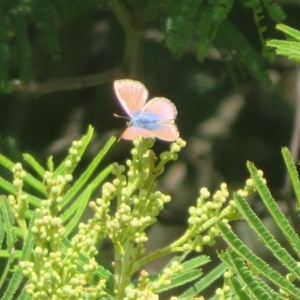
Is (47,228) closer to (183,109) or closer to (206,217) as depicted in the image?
(206,217)

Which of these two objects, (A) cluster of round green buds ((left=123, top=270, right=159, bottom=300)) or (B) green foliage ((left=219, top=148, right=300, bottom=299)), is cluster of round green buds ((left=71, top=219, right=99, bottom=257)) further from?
(B) green foliage ((left=219, top=148, right=300, bottom=299))

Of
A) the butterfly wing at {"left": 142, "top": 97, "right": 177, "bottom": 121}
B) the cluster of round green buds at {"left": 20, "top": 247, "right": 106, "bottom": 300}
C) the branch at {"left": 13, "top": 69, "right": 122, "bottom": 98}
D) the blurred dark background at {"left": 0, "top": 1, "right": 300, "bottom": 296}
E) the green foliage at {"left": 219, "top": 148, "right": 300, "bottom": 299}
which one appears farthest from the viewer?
the blurred dark background at {"left": 0, "top": 1, "right": 300, "bottom": 296}

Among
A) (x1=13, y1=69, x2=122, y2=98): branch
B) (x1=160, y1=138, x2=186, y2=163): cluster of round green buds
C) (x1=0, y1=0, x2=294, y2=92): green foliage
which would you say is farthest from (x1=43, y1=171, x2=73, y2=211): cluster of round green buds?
(x1=13, y1=69, x2=122, y2=98): branch

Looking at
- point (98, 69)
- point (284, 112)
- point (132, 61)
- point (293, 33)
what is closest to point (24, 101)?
point (98, 69)

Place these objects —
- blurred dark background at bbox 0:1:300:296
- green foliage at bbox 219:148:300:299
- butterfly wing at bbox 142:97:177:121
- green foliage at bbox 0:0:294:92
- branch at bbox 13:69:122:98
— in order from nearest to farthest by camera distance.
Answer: green foliage at bbox 219:148:300:299, butterfly wing at bbox 142:97:177:121, green foliage at bbox 0:0:294:92, branch at bbox 13:69:122:98, blurred dark background at bbox 0:1:300:296

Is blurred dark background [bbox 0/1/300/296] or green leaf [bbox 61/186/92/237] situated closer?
green leaf [bbox 61/186/92/237]

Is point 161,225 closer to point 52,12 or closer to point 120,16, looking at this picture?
point 120,16

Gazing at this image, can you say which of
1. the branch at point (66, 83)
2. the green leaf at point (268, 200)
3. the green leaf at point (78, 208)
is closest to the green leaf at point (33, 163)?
the green leaf at point (78, 208)

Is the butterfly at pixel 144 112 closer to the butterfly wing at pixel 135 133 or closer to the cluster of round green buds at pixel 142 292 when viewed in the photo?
the butterfly wing at pixel 135 133
